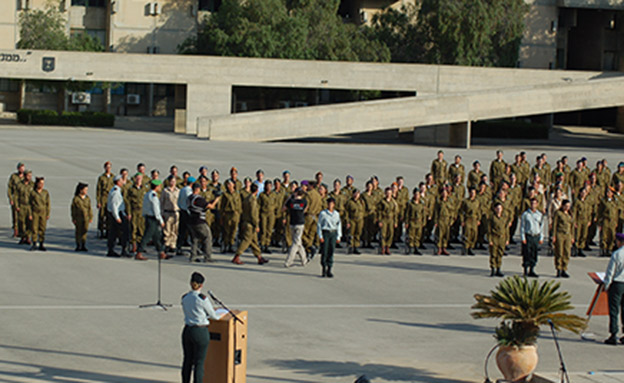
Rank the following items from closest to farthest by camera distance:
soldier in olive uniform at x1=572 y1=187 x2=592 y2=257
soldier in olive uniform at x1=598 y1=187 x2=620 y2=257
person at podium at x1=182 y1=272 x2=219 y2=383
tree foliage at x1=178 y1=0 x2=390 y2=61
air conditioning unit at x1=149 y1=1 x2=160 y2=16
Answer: person at podium at x1=182 y1=272 x2=219 y2=383, soldier in olive uniform at x1=598 y1=187 x2=620 y2=257, soldier in olive uniform at x1=572 y1=187 x2=592 y2=257, tree foliage at x1=178 y1=0 x2=390 y2=61, air conditioning unit at x1=149 y1=1 x2=160 y2=16

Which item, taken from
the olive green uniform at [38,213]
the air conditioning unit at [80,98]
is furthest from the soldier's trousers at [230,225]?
the air conditioning unit at [80,98]

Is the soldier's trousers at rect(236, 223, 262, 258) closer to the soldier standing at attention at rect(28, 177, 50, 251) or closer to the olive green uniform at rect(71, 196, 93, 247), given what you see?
the olive green uniform at rect(71, 196, 93, 247)

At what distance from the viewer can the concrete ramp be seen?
4550 centimetres

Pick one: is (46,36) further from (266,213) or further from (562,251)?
(562,251)

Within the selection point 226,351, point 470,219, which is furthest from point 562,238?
point 226,351

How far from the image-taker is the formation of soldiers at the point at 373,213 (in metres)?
18.7

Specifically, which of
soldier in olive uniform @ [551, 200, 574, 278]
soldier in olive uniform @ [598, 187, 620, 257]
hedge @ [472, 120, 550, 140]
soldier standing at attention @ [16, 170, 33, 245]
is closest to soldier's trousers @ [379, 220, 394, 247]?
soldier in olive uniform @ [551, 200, 574, 278]

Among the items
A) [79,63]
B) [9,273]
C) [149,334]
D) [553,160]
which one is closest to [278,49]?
[79,63]

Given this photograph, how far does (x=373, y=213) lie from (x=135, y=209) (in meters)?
5.06

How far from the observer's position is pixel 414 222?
65.8 feet

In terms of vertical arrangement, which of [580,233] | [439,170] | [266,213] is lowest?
[580,233]

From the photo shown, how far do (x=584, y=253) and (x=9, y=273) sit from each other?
12137 millimetres

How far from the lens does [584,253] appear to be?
20891 millimetres

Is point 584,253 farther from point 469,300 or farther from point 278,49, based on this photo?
point 278,49
